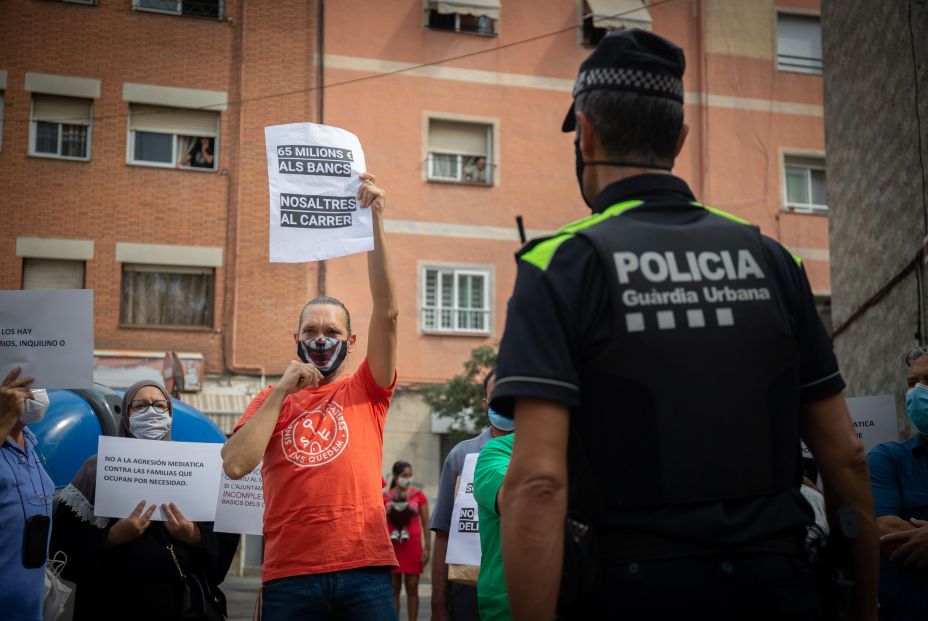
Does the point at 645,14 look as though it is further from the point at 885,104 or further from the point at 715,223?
the point at 715,223

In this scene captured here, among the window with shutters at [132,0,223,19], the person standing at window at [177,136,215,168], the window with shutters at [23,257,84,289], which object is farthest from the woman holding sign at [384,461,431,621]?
the window with shutters at [132,0,223,19]

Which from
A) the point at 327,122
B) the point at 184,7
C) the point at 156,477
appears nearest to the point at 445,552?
the point at 156,477

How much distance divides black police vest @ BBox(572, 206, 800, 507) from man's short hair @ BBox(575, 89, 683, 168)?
0.76ft

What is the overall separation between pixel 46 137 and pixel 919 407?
20338mm

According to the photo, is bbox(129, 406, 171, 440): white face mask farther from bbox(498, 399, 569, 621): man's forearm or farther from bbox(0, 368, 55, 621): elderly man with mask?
bbox(498, 399, 569, 621): man's forearm

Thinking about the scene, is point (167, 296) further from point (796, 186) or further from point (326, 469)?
point (326, 469)

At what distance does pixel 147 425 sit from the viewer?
222 inches

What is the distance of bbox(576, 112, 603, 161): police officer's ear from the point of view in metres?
2.58

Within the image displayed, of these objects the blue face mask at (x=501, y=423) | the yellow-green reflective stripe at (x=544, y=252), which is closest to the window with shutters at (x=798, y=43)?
the blue face mask at (x=501, y=423)

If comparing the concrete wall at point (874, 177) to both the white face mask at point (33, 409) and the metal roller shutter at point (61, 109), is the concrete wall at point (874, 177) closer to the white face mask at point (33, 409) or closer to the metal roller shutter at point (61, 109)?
the white face mask at point (33, 409)

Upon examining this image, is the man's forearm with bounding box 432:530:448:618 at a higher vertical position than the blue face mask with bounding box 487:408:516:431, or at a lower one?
lower

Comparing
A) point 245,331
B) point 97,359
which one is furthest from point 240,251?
point 97,359

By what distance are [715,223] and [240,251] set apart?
20.5 meters

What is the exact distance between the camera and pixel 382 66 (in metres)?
23.7
